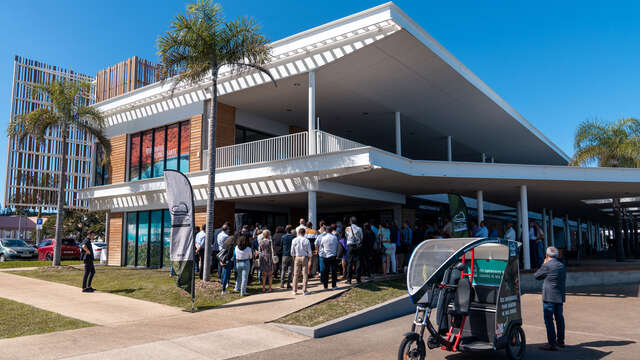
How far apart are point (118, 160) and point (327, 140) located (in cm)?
1252

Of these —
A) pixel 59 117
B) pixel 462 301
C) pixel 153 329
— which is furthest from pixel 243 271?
pixel 59 117

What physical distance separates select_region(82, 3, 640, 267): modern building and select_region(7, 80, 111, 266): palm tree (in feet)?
8.68

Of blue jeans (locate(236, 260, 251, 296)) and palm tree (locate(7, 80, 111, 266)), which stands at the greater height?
palm tree (locate(7, 80, 111, 266))

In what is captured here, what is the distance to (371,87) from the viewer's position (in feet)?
58.6

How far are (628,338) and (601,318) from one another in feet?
7.27

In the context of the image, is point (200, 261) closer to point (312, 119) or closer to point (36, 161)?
point (312, 119)

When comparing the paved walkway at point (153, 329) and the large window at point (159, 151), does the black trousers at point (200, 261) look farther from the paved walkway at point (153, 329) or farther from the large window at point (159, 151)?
the large window at point (159, 151)

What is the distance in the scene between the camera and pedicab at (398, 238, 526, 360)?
6.27 m

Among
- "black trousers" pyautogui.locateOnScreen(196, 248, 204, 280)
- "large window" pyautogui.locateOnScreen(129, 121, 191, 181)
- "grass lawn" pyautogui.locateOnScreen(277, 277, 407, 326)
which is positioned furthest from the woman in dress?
"large window" pyautogui.locateOnScreen(129, 121, 191, 181)

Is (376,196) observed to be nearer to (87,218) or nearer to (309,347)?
(309,347)

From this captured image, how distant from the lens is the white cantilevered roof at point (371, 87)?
48.5 ft

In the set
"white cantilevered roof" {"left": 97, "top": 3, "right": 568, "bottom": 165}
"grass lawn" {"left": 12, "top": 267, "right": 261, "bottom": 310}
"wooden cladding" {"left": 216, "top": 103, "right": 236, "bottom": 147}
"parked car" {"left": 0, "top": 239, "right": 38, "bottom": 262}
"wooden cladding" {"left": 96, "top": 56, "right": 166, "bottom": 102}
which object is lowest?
"grass lawn" {"left": 12, "top": 267, "right": 261, "bottom": 310}

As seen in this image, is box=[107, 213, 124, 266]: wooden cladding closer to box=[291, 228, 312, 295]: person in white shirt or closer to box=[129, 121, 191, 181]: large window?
box=[129, 121, 191, 181]: large window

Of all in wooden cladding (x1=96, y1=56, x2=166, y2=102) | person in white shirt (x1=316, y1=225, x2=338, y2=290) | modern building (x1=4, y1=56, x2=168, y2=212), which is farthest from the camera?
modern building (x1=4, y1=56, x2=168, y2=212)
